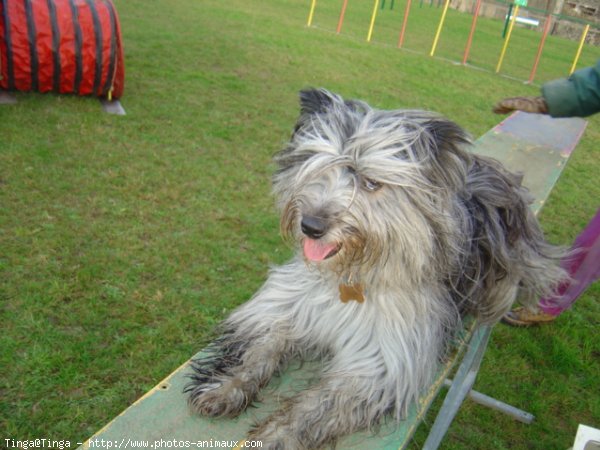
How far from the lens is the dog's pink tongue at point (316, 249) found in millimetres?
1894

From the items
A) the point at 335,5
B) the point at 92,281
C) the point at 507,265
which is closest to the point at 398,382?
the point at 507,265

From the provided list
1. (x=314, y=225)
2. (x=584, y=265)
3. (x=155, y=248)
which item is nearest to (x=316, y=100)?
(x=314, y=225)

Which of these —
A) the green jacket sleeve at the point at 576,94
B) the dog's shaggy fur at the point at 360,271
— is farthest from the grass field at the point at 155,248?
the green jacket sleeve at the point at 576,94

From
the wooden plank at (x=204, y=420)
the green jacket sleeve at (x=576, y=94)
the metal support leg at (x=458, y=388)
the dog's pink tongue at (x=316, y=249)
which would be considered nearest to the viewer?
the wooden plank at (x=204, y=420)

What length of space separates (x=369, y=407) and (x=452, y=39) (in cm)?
1736

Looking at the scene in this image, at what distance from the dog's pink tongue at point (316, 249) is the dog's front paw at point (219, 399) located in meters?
0.54

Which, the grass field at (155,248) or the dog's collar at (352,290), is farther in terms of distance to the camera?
the grass field at (155,248)

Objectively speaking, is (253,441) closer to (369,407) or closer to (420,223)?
(369,407)

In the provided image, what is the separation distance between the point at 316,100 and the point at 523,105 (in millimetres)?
1307

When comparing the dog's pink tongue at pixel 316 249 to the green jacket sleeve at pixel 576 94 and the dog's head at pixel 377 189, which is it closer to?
the dog's head at pixel 377 189

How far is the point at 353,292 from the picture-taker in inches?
81.2


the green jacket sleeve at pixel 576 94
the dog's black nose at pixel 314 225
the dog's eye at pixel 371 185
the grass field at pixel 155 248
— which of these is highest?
the green jacket sleeve at pixel 576 94

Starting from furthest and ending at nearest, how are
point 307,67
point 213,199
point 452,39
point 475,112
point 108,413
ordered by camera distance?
point 452,39, point 307,67, point 475,112, point 213,199, point 108,413

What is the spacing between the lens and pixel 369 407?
6.53 ft
